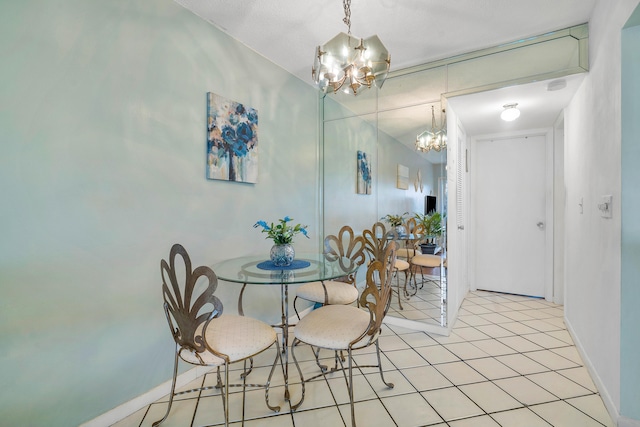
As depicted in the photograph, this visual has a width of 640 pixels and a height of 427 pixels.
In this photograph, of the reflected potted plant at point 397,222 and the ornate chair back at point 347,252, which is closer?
the ornate chair back at point 347,252

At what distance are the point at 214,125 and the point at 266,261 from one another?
1.06 m

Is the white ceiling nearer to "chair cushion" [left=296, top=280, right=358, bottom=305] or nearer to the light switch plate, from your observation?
the light switch plate

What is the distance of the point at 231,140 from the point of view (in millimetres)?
2275

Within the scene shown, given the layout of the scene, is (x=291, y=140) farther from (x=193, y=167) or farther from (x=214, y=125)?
(x=193, y=167)

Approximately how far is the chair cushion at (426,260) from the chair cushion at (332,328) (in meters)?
1.24

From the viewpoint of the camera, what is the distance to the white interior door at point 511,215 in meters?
3.63

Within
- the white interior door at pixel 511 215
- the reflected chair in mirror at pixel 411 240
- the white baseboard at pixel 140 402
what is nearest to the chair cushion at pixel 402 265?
the reflected chair in mirror at pixel 411 240

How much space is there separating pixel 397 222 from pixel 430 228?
34cm

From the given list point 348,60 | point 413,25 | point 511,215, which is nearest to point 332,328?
point 348,60

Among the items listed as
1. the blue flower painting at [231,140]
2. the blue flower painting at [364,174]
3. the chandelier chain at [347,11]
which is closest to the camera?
the chandelier chain at [347,11]

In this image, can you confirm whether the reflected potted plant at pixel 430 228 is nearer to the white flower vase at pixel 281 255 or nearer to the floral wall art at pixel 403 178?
the floral wall art at pixel 403 178

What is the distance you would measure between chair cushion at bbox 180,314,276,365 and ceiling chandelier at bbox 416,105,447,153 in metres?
2.06

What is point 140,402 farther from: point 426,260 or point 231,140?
point 426,260

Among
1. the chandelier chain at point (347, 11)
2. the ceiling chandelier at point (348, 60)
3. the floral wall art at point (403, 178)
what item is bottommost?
the floral wall art at point (403, 178)
